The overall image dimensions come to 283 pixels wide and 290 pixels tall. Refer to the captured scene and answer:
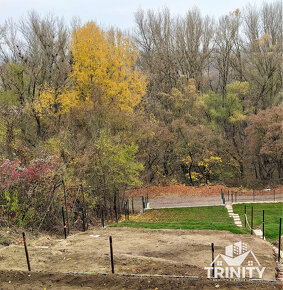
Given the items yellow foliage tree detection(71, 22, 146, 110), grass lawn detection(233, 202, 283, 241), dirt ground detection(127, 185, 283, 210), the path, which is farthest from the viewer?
yellow foliage tree detection(71, 22, 146, 110)

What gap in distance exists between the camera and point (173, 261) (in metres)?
8.10

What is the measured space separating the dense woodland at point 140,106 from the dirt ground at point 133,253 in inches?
127

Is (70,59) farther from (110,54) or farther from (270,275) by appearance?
(270,275)

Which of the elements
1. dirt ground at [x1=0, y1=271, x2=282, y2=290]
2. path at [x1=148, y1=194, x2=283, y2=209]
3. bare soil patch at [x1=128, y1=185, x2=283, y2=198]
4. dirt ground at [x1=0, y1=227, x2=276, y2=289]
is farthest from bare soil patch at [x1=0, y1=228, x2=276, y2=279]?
bare soil patch at [x1=128, y1=185, x2=283, y2=198]

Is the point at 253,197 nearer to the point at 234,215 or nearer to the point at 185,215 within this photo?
the point at 234,215

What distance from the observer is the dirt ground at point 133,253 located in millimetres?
7672

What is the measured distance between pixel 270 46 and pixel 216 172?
15.1 meters

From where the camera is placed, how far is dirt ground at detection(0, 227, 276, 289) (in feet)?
25.2

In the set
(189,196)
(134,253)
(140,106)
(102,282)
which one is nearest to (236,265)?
(134,253)

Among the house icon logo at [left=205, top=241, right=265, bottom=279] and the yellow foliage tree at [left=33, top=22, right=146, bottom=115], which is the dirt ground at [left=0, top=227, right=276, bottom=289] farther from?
the yellow foliage tree at [left=33, top=22, right=146, bottom=115]

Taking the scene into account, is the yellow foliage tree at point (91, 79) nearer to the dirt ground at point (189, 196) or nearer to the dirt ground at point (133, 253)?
the dirt ground at point (189, 196)

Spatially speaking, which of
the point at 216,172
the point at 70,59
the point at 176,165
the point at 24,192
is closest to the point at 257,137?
the point at 216,172

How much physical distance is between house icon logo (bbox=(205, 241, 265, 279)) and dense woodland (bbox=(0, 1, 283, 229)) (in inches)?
303

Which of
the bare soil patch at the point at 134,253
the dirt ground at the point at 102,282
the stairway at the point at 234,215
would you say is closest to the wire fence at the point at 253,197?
the stairway at the point at 234,215
